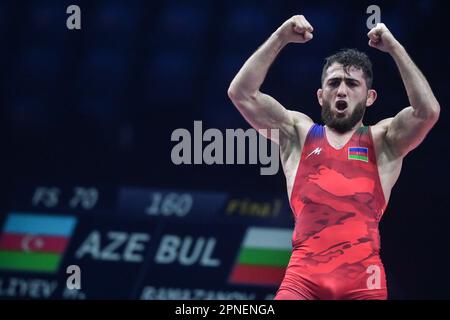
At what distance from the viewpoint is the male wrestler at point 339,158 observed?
308cm

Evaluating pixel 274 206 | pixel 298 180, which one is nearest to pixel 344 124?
pixel 298 180

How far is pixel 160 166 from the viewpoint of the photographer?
560 cm

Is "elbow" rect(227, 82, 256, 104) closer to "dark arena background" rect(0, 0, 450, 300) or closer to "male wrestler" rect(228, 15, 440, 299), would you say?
"male wrestler" rect(228, 15, 440, 299)

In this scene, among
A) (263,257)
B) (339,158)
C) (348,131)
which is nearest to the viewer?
(339,158)

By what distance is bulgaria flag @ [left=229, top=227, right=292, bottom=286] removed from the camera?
551 centimetres

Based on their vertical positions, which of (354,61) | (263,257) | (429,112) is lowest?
(263,257)

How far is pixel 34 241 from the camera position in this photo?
558cm

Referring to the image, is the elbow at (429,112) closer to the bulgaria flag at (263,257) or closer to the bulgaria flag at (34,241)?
the bulgaria flag at (263,257)

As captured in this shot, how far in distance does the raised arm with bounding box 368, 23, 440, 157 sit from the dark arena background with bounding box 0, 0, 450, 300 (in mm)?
2285

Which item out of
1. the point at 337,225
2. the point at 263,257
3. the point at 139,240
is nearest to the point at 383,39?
the point at 337,225

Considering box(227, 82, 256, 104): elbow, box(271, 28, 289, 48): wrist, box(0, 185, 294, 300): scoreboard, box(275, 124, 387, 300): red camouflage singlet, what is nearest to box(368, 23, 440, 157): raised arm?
box(275, 124, 387, 300): red camouflage singlet

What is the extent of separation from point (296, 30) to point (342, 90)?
1.16 ft

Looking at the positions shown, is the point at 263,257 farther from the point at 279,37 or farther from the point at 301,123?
the point at 279,37
